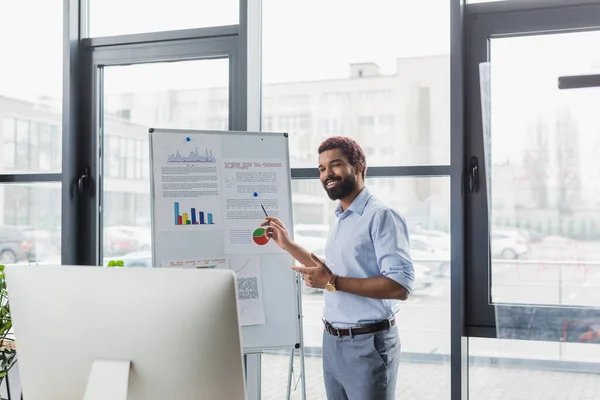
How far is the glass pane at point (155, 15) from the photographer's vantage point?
3543 mm

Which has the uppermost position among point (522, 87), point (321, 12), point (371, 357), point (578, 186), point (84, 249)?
point (321, 12)

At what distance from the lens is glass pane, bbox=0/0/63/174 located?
3.83m

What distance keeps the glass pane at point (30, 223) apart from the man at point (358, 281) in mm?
1731

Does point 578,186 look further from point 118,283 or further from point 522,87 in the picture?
point 118,283

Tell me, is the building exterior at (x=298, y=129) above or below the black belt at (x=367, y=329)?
above

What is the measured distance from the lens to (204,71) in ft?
11.8

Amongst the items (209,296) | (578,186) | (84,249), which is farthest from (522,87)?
(84,249)

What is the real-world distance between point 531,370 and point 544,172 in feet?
2.93

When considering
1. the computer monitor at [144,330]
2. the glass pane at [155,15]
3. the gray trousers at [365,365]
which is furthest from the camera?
the glass pane at [155,15]

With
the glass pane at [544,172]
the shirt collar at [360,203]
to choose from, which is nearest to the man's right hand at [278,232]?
the shirt collar at [360,203]

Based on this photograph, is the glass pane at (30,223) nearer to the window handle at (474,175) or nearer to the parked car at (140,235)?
the parked car at (140,235)

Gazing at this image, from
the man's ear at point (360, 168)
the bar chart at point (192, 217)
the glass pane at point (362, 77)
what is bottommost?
the bar chart at point (192, 217)

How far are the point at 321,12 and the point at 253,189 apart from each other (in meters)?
1.04

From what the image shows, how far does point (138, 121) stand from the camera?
3691 millimetres
